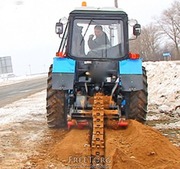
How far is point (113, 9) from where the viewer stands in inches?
309

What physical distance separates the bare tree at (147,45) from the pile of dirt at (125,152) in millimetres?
40687

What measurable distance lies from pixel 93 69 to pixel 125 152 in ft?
8.16

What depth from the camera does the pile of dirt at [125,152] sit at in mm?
5051

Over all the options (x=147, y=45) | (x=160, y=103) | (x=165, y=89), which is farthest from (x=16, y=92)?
(x=147, y=45)

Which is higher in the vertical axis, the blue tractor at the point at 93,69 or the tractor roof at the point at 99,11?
the tractor roof at the point at 99,11

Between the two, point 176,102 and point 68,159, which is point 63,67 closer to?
point 68,159

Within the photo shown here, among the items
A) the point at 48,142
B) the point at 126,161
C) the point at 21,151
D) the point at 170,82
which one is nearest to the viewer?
the point at 126,161

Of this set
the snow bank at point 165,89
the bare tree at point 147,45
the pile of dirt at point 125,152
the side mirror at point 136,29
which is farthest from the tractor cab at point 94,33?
the bare tree at point 147,45

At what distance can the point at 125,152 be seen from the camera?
5523mm

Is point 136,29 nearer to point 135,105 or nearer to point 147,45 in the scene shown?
point 135,105

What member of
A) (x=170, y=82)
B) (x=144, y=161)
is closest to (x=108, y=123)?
(x=144, y=161)

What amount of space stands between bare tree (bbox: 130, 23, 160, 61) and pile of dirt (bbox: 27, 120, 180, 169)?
4069cm

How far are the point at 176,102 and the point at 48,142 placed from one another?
5091 mm

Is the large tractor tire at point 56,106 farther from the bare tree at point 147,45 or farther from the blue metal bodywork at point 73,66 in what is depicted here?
the bare tree at point 147,45
